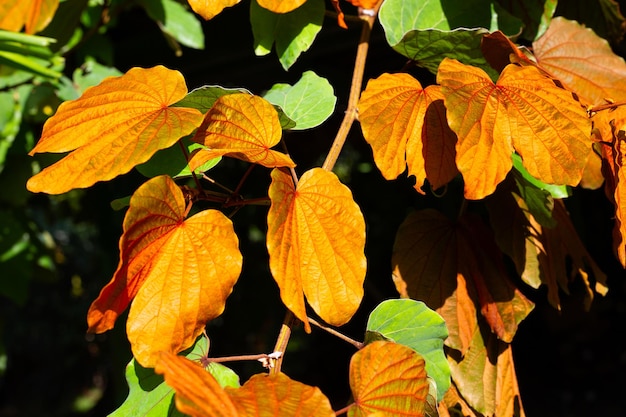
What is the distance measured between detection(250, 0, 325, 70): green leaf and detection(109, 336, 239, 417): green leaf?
330mm

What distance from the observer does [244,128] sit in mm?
579

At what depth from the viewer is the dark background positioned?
1272 millimetres

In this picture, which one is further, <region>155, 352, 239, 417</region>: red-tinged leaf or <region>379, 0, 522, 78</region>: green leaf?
<region>379, 0, 522, 78</region>: green leaf

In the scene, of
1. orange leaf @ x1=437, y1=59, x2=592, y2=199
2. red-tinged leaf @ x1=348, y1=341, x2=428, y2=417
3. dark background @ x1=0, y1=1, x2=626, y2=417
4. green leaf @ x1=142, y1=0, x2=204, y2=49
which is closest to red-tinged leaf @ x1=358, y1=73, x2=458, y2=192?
orange leaf @ x1=437, y1=59, x2=592, y2=199

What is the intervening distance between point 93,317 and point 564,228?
1.64 ft

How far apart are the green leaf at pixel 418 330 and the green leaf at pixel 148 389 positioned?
0.12m

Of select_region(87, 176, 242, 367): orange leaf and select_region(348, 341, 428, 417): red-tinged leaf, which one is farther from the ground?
select_region(87, 176, 242, 367): orange leaf

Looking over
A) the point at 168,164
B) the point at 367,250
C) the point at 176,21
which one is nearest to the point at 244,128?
the point at 168,164

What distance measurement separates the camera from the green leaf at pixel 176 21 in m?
1.16

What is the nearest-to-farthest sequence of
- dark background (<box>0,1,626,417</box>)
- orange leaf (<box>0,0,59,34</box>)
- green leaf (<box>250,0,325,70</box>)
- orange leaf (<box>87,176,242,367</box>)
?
1. orange leaf (<box>87,176,242,367</box>)
2. green leaf (<box>250,0,325,70</box>)
3. orange leaf (<box>0,0,59,34</box>)
4. dark background (<box>0,1,626,417</box>)

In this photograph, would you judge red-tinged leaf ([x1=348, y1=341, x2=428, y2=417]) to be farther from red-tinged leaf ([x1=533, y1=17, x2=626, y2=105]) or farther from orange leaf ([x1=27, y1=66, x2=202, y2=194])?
red-tinged leaf ([x1=533, y1=17, x2=626, y2=105])

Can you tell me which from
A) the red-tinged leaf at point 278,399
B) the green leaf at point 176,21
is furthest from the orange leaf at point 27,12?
the red-tinged leaf at point 278,399

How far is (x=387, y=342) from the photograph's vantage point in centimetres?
53

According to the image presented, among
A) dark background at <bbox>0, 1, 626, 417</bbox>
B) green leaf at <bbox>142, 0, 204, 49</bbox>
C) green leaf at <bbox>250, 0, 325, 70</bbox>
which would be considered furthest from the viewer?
dark background at <bbox>0, 1, 626, 417</bbox>
